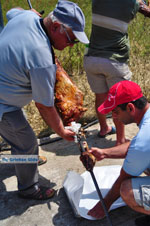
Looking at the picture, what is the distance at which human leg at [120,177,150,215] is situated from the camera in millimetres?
2125

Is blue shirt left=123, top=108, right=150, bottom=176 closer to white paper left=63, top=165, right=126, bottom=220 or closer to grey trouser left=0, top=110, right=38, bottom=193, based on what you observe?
white paper left=63, top=165, right=126, bottom=220

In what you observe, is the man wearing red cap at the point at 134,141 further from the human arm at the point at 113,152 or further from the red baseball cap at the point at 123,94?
the human arm at the point at 113,152

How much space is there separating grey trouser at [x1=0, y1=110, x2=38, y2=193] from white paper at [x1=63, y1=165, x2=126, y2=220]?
1.26ft

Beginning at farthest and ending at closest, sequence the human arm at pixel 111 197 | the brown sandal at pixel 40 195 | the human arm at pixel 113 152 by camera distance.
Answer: the brown sandal at pixel 40 195 → the human arm at pixel 113 152 → the human arm at pixel 111 197

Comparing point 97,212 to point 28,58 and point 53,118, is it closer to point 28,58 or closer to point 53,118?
point 53,118

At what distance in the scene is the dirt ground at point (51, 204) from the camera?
2.55 meters

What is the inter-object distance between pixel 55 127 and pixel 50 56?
64 centimetres

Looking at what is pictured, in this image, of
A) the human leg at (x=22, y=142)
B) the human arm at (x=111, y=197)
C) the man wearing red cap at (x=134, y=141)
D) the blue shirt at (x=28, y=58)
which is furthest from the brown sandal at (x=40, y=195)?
the blue shirt at (x=28, y=58)

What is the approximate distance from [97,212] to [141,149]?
84 cm

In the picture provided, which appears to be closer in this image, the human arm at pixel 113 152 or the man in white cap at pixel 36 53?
the man in white cap at pixel 36 53

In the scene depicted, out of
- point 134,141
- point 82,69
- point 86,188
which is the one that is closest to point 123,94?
point 134,141

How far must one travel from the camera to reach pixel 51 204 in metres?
2.77

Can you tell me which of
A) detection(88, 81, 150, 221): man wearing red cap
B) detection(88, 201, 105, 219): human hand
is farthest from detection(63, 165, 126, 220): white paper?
detection(88, 81, 150, 221): man wearing red cap

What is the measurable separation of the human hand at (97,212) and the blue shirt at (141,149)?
1.95 feet
